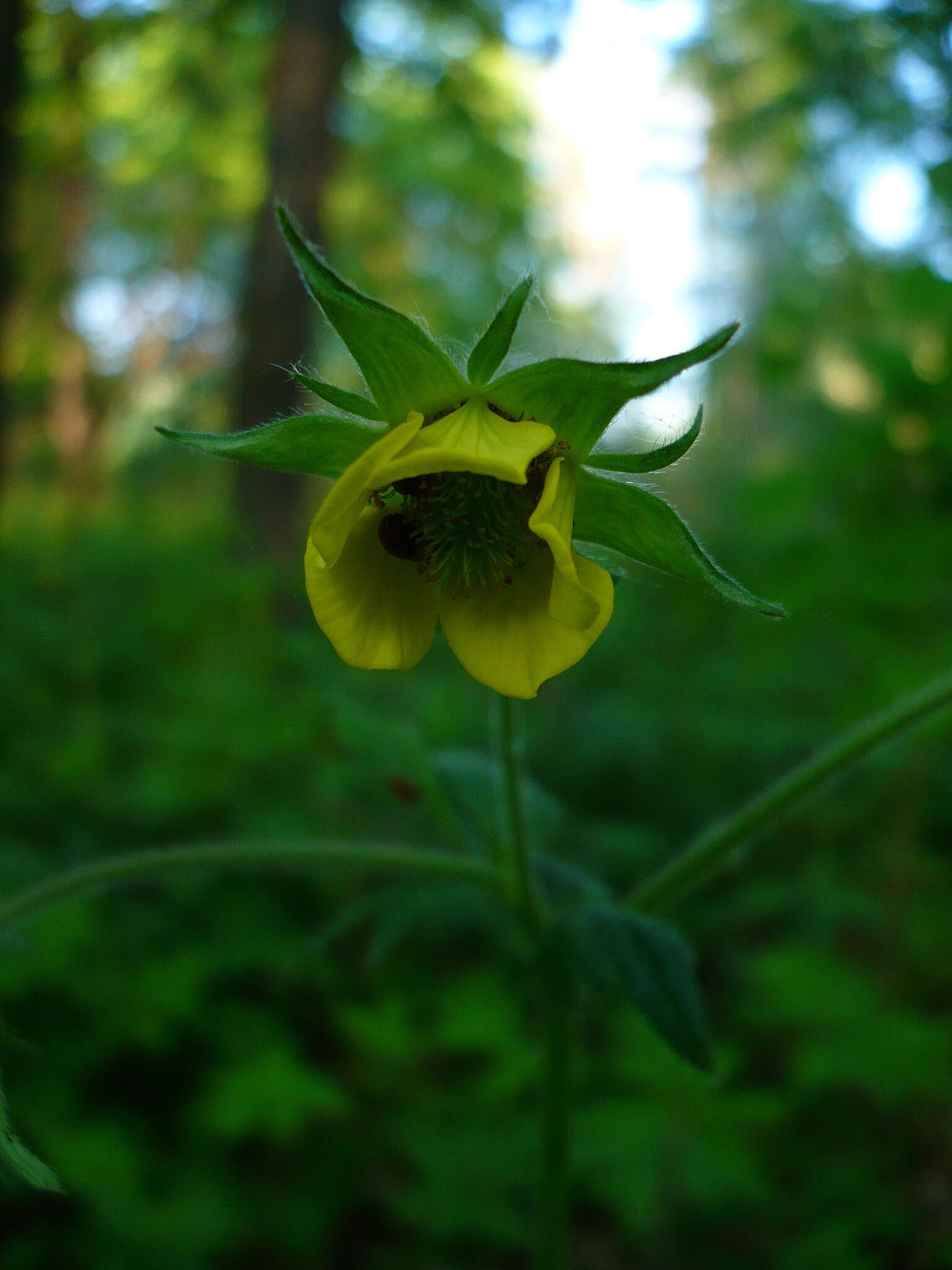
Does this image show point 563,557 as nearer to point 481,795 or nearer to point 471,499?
point 471,499

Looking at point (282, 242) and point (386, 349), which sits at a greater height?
point (282, 242)

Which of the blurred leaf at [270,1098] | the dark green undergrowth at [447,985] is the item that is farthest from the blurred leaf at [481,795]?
the blurred leaf at [270,1098]

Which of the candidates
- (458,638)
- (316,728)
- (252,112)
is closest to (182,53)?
(252,112)

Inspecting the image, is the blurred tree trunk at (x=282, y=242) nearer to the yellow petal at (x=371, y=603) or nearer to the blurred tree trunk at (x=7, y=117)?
the blurred tree trunk at (x=7, y=117)

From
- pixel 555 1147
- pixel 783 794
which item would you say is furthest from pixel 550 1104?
pixel 783 794

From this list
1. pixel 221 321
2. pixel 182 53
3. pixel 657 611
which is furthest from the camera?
pixel 221 321

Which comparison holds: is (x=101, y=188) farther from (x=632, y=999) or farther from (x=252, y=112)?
(x=632, y=999)
